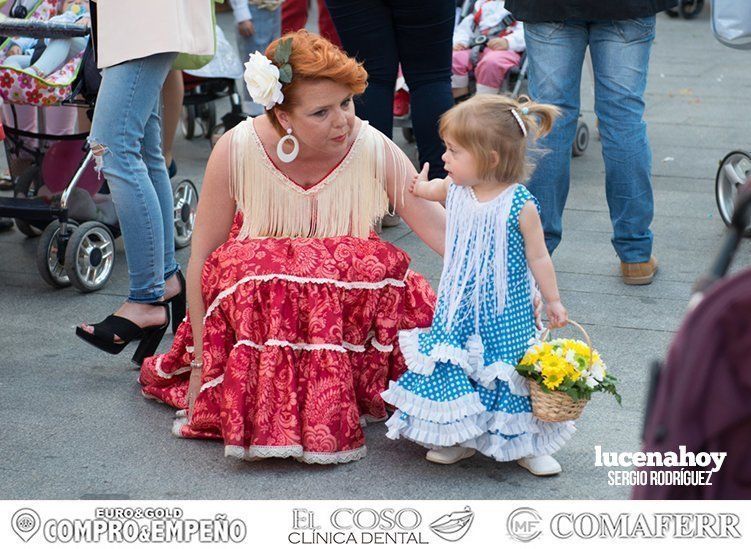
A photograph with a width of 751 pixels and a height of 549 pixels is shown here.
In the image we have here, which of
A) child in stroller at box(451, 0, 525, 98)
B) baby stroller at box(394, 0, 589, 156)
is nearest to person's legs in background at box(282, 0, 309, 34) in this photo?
baby stroller at box(394, 0, 589, 156)

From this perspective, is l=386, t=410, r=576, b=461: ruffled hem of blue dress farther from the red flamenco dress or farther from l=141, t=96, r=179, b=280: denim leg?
l=141, t=96, r=179, b=280: denim leg

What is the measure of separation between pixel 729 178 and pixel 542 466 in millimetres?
2719

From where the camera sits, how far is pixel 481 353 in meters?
3.25

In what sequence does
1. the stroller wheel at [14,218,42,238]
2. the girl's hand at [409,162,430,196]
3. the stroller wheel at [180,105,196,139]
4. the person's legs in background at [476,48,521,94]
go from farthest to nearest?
the stroller wheel at [180,105,196,139], the person's legs in background at [476,48,521,94], the stroller wheel at [14,218,42,238], the girl's hand at [409,162,430,196]

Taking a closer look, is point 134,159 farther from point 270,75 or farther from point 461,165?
point 461,165

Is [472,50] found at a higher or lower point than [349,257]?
lower

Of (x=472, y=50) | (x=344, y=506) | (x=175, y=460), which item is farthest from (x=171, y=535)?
(x=472, y=50)

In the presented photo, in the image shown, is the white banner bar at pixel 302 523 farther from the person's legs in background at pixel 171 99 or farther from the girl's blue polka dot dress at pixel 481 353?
the person's legs in background at pixel 171 99

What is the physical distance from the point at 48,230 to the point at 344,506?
8.75 ft

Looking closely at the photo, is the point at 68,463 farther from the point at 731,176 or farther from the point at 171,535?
the point at 731,176

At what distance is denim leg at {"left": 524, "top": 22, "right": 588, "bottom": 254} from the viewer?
4562 mm

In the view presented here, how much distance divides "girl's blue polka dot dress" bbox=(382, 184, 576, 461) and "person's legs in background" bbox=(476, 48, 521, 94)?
374 centimetres

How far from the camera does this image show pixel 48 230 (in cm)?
498

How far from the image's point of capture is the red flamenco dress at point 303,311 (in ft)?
11.0
